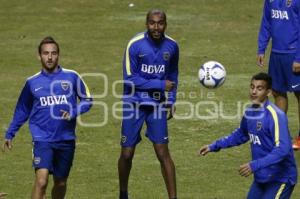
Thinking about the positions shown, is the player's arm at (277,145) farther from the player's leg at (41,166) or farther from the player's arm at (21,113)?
the player's arm at (21,113)

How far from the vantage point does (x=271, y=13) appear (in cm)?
Result: 1720

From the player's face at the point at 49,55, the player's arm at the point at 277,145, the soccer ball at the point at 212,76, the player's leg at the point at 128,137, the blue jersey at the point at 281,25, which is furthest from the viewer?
the blue jersey at the point at 281,25

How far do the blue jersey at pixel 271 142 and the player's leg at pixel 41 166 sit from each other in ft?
8.55

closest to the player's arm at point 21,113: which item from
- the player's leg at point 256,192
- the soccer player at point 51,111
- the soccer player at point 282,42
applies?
the soccer player at point 51,111

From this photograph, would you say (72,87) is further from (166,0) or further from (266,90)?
(166,0)

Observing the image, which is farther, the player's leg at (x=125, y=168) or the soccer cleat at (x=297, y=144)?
the soccer cleat at (x=297, y=144)

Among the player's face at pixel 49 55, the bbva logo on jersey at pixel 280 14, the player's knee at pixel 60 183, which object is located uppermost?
the bbva logo on jersey at pixel 280 14

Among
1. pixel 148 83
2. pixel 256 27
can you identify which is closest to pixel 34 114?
pixel 148 83

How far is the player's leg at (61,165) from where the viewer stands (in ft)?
46.1

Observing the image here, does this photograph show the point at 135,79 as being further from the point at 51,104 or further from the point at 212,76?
the point at 212,76

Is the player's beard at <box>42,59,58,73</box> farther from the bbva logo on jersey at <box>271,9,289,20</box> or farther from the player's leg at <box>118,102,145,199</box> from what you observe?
the bbva logo on jersey at <box>271,9,289,20</box>

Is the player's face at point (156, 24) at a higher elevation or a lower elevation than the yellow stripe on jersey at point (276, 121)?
higher

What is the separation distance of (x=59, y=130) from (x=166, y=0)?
16.7 metres

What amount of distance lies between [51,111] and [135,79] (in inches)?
57.1
